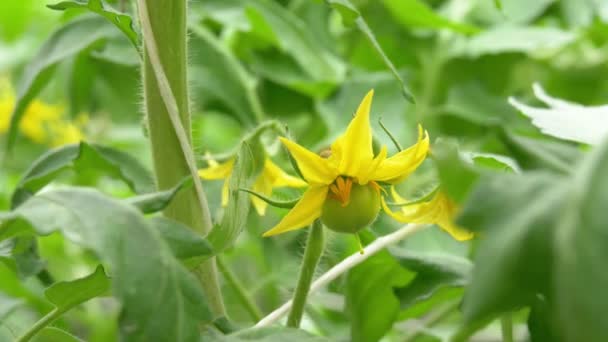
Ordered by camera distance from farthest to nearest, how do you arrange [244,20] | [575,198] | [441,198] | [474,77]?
[474,77]
[244,20]
[441,198]
[575,198]

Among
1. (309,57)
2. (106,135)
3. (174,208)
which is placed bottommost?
(106,135)

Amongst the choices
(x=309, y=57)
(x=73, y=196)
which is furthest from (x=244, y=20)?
(x=73, y=196)

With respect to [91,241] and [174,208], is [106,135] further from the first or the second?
[91,241]

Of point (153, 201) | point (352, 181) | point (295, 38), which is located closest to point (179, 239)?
point (153, 201)

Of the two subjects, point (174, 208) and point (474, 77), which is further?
point (474, 77)

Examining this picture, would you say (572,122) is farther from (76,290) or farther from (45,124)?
(45,124)

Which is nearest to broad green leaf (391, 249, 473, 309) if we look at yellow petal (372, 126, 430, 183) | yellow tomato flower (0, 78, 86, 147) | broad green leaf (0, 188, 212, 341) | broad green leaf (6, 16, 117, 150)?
yellow petal (372, 126, 430, 183)
